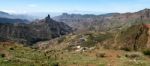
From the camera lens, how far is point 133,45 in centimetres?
3519

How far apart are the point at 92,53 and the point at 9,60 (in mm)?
10802

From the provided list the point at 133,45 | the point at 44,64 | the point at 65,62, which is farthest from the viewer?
the point at 133,45

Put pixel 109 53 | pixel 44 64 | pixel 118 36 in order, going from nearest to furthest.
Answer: pixel 44 64, pixel 109 53, pixel 118 36

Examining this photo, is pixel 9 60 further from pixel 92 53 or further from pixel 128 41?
pixel 128 41

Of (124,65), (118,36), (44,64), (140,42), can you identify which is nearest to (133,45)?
(140,42)

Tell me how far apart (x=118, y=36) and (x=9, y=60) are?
19270mm

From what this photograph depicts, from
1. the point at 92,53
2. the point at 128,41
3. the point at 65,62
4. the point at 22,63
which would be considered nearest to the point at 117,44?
the point at 128,41

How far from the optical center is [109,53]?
3033 centimetres

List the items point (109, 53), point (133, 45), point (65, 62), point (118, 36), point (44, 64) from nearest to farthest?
point (44, 64), point (65, 62), point (109, 53), point (133, 45), point (118, 36)

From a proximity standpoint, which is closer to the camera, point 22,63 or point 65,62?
point 22,63

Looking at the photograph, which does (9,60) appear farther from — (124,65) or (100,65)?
(124,65)

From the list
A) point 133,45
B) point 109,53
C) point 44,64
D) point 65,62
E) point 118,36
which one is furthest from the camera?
point 118,36

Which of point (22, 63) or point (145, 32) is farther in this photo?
point (145, 32)

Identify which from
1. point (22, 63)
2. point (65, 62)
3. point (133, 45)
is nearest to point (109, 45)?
point (133, 45)
